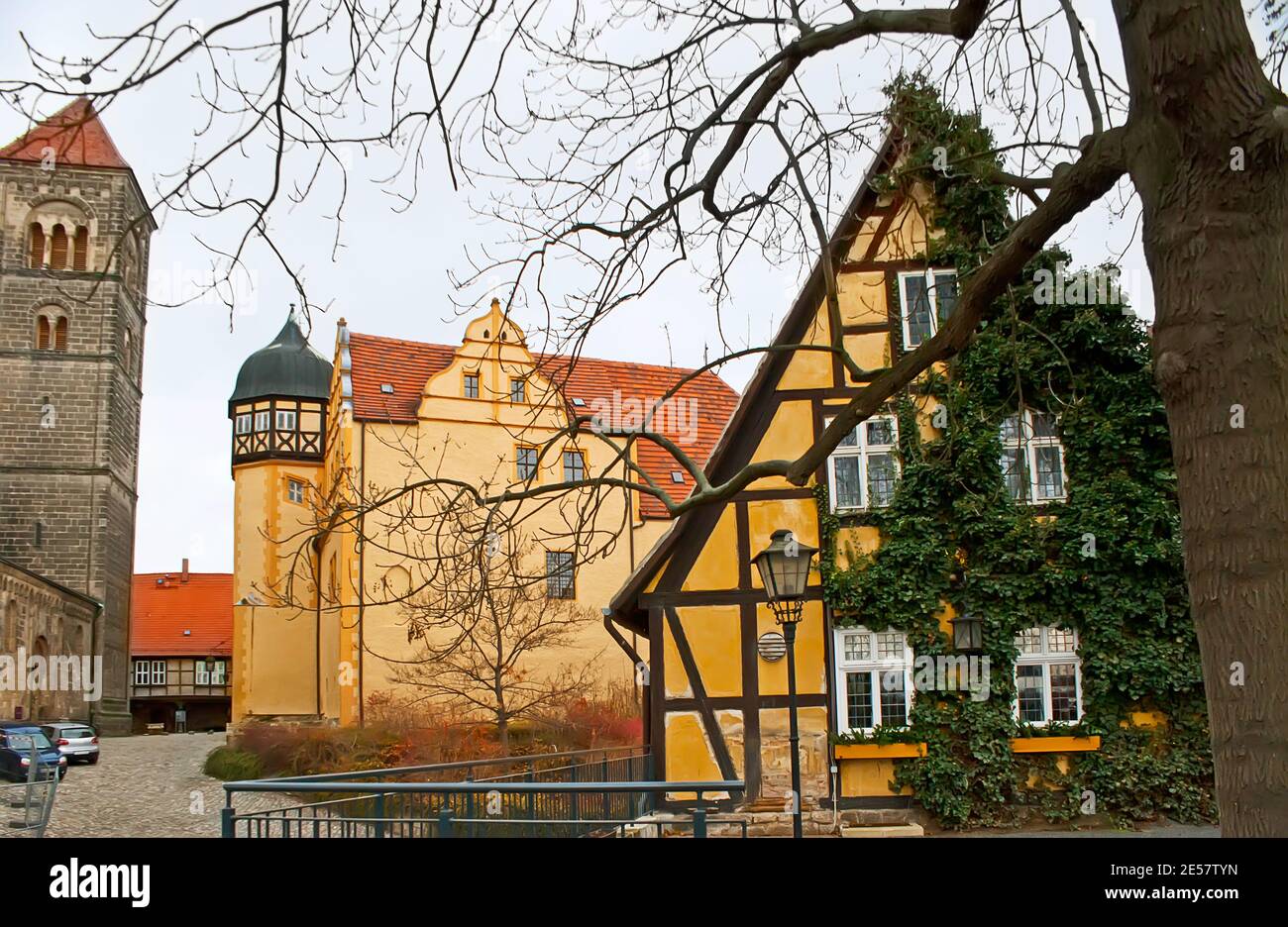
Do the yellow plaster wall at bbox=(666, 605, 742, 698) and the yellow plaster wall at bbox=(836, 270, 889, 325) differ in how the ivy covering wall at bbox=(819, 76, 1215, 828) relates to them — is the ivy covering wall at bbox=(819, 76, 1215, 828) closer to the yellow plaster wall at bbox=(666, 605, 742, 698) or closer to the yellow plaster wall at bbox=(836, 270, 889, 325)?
the yellow plaster wall at bbox=(836, 270, 889, 325)

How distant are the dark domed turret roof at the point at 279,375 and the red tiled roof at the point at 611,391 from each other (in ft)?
29.0

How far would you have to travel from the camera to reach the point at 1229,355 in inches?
170

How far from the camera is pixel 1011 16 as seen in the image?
687 cm

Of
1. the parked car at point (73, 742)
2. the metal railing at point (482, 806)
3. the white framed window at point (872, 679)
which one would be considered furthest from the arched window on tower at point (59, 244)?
the white framed window at point (872, 679)

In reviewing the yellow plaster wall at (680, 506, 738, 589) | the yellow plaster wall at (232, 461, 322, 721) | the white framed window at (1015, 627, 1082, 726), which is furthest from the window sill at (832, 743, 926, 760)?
the yellow plaster wall at (232, 461, 322, 721)

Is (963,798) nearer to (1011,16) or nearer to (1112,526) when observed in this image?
(1112,526)

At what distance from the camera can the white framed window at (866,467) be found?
1527 cm

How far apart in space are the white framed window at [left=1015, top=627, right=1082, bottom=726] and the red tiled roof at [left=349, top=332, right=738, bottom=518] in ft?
40.3

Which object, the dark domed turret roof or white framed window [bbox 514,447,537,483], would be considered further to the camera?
the dark domed turret roof

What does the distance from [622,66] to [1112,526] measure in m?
9.84

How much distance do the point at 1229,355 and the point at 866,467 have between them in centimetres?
1112

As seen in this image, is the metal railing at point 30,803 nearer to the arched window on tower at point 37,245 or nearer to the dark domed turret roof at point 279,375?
the dark domed turret roof at point 279,375

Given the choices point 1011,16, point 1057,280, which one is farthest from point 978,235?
point 1011,16

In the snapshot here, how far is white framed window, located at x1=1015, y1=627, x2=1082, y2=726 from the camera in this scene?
14.4m
